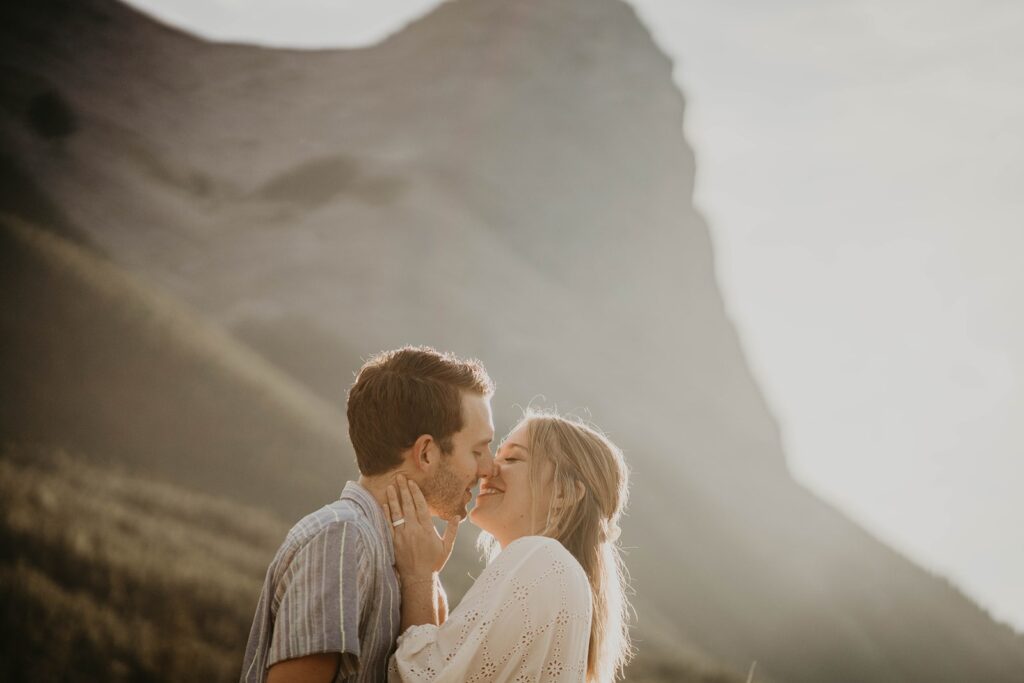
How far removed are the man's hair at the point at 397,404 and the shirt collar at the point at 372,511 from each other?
0.63ft

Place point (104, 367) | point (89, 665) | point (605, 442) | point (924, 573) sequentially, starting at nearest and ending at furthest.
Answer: point (605, 442) → point (89, 665) → point (104, 367) → point (924, 573)

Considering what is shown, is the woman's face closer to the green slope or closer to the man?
the man

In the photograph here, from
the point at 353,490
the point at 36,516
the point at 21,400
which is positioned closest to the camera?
the point at 353,490

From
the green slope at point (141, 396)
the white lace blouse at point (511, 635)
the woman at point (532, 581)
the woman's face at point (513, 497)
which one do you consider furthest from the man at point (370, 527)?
Result: the green slope at point (141, 396)

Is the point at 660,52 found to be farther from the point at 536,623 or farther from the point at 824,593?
the point at 536,623

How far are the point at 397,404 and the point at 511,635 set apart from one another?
1176 mm

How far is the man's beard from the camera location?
14.5ft

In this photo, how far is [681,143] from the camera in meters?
55.8

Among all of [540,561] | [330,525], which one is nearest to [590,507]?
[540,561]

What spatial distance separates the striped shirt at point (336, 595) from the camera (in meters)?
3.58

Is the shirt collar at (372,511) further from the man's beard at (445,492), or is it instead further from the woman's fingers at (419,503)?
the man's beard at (445,492)

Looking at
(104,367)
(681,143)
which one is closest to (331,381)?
(104,367)

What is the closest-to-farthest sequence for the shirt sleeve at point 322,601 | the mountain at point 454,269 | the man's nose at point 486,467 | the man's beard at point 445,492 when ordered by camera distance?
the shirt sleeve at point 322,601 < the man's beard at point 445,492 < the man's nose at point 486,467 < the mountain at point 454,269

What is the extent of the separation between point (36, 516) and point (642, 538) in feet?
56.1
